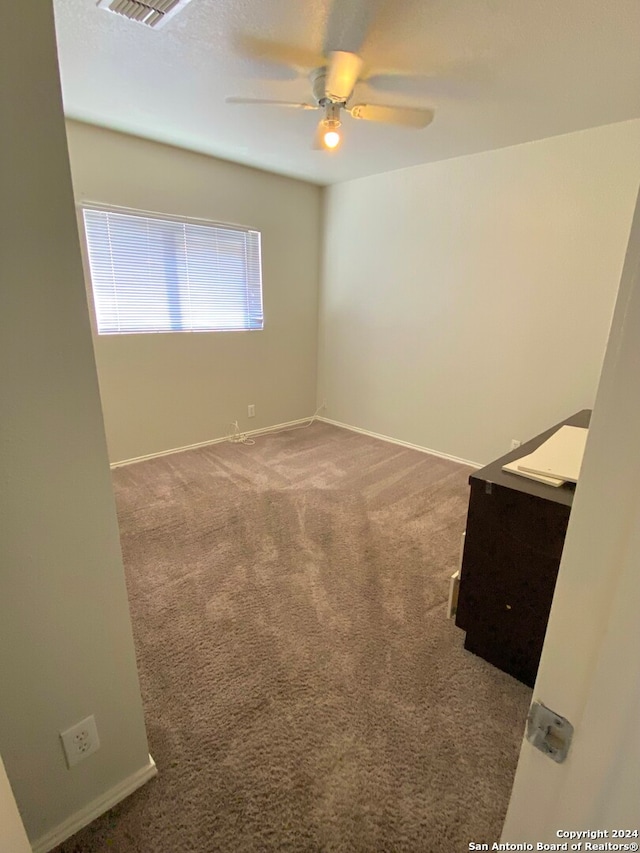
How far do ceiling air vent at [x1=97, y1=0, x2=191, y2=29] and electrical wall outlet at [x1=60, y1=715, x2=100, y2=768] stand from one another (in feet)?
7.83

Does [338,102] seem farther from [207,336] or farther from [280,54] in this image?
[207,336]

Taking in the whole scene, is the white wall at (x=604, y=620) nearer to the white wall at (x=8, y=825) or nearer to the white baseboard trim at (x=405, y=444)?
the white wall at (x=8, y=825)

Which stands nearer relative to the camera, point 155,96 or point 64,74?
point 64,74

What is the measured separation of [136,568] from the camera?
85.7 inches

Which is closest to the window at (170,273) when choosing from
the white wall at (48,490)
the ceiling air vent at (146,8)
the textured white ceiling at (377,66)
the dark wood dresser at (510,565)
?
the textured white ceiling at (377,66)

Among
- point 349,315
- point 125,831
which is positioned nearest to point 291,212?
point 349,315

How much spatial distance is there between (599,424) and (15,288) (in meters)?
0.93

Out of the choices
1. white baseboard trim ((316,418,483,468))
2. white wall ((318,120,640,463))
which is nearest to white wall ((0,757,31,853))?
white wall ((318,120,640,463))

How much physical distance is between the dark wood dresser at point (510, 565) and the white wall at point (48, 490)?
1222mm

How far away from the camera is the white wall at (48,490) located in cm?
73

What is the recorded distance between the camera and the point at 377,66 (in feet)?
6.48

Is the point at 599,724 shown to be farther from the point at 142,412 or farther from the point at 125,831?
the point at 142,412

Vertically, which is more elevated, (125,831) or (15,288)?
(15,288)

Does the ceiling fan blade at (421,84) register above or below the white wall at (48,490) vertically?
above
